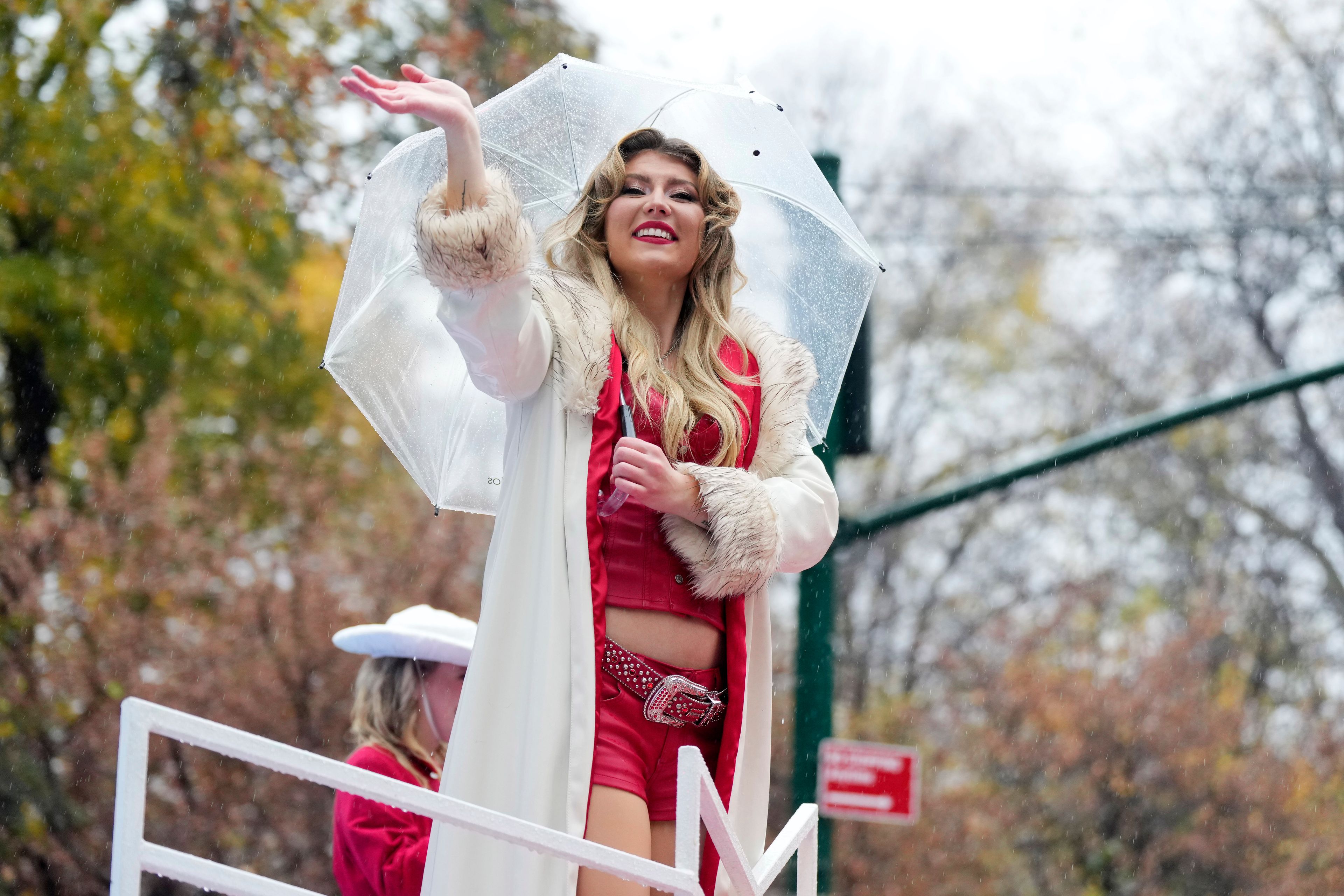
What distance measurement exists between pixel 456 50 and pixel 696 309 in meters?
9.94

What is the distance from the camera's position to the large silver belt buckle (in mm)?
2783

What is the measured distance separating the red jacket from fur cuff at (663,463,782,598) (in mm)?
1415

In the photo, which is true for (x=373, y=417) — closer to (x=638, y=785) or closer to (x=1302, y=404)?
(x=638, y=785)

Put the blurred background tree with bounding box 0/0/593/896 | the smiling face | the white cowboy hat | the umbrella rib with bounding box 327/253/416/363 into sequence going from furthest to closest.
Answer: the blurred background tree with bounding box 0/0/593/896 < the white cowboy hat < the umbrella rib with bounding box 327/253/416/363 < the smiling face

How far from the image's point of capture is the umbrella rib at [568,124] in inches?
135

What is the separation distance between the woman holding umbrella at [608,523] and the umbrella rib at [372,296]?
334mm

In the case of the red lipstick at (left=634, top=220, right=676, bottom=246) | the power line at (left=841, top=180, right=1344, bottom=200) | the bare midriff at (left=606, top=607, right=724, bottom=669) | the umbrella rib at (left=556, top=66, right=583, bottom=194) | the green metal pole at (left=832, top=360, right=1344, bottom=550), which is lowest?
the bare midriff at (left=606, top=607, right=724, bottom=669)

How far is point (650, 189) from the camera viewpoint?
3.15 m

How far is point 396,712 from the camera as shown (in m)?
4.43

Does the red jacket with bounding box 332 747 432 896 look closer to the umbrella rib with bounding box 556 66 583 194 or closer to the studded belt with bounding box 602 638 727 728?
the studded belt with bounding box 602 638 727 728

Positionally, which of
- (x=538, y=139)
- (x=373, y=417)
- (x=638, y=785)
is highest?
(x=538, y=139)

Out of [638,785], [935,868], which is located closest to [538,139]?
[638,785]

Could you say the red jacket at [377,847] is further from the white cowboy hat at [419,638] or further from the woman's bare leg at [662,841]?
the woman's bare leg at [662,841]

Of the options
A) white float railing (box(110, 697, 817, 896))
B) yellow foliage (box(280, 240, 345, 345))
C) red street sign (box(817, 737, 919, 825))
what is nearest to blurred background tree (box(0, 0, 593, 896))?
yellow foliage (box(280, 240, 345, 345))
